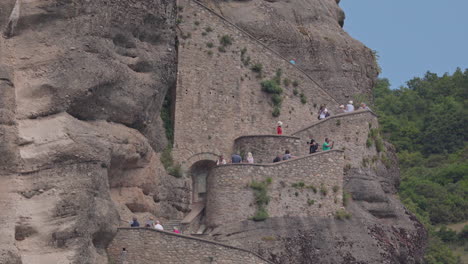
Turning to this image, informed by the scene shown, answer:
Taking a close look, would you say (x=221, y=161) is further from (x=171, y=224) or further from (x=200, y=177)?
(x=171, y=224)

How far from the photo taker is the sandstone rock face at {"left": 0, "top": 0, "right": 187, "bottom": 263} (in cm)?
3259

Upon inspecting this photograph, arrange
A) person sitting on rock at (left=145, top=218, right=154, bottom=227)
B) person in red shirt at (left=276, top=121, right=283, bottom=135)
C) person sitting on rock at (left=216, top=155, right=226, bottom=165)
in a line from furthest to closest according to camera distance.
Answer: person in red shirt at (left=276, top=121, right=283, bottom=135) < person sitting on rock at (left=216, top=155, right=226, bottom=165) < person sitting on rock at (left=145, top=218, right=154, bottom=227)

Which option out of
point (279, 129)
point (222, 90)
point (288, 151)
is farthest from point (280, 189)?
point (222, 90)

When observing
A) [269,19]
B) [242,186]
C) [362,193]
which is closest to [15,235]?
[242,186]

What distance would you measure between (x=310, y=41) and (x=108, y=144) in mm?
13837

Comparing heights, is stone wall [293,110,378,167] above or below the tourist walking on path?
below

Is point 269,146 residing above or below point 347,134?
below

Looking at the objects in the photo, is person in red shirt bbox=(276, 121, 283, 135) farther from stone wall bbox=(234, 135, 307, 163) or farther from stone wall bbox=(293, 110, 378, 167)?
stone wall bbox=(234, 135, 307, 163)

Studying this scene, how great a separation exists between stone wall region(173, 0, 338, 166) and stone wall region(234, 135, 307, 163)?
1.24 meters

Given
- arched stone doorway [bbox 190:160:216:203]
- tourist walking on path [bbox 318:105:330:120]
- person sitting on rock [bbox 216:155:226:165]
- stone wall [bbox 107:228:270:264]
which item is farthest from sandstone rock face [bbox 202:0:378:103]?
stone wall [bbox 107:228:270:264]

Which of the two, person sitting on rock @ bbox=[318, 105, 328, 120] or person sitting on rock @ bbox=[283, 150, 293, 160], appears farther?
person sitting on rock @ bbox=[318, 105, 328, 120]

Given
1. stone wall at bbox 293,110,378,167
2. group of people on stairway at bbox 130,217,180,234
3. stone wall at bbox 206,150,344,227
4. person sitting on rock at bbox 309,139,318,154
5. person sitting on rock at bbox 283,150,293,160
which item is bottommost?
group of people on stairway at bbox 130,217,180,234

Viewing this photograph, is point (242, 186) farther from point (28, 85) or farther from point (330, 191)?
point (28, 85)

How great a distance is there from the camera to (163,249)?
34562 mm
